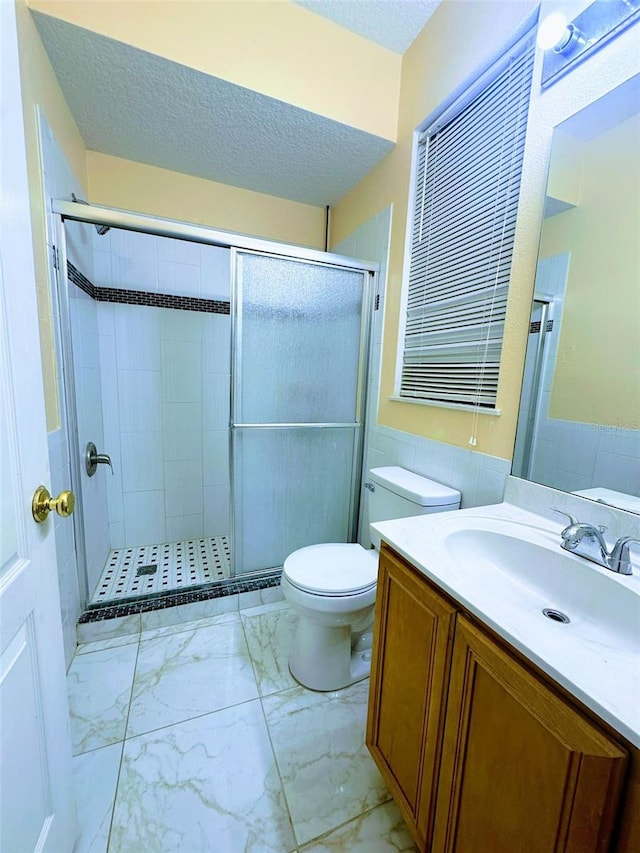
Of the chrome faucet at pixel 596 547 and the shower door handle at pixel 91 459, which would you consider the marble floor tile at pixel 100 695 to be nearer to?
the shower door handle at pixel 91 459

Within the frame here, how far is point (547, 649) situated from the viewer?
568 mm

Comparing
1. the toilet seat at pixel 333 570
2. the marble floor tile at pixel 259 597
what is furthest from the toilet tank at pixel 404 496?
the marble floor tile at pixel 259 597

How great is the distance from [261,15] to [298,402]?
Answer: 1.65 m

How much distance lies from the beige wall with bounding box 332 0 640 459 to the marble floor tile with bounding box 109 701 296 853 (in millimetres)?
1313

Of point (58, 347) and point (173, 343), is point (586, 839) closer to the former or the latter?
point (58, 347)

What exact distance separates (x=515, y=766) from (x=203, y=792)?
99 centimetres

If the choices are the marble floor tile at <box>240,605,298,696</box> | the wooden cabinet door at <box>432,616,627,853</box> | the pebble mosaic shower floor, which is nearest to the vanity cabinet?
the wooden cabinet door at <box>432,616,627,853</box>

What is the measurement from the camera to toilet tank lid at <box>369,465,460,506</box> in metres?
1.35

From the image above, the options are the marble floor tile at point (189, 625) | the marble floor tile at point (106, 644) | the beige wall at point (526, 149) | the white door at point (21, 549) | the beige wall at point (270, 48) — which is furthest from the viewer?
the marble floor tile at point (189, 625)

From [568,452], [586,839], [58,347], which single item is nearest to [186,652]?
[58,347]

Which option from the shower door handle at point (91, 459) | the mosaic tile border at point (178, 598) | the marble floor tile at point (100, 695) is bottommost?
the marble floor tile at point (100, 695)

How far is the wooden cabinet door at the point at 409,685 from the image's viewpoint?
0.78m

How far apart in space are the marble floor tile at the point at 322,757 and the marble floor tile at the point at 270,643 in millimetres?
68

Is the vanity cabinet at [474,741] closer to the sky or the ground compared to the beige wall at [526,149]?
closer to the ground
